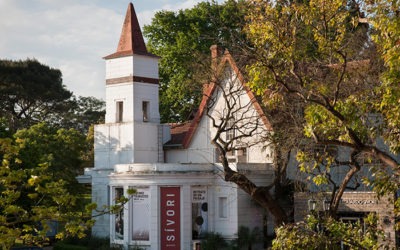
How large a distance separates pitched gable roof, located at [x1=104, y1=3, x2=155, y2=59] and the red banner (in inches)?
345

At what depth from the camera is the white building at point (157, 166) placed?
3434cm

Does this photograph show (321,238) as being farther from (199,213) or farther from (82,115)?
(82,115)

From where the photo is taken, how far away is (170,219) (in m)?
34.4

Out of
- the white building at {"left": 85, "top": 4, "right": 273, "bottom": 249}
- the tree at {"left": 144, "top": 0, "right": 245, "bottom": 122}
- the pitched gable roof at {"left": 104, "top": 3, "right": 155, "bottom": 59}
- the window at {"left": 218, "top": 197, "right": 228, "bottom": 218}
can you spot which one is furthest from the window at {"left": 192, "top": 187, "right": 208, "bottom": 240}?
the tree at {"left": 144, "top": 0, "right": 245, "bottom": 122}

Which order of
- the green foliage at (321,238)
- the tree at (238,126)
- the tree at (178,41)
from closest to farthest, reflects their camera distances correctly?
the green foliage at (321,238), the tree at (238,126), the tree at (178,41)

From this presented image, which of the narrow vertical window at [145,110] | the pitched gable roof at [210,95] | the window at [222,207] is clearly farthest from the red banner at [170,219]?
the narrow vertical window at [145,110]

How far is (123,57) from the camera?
130 feet

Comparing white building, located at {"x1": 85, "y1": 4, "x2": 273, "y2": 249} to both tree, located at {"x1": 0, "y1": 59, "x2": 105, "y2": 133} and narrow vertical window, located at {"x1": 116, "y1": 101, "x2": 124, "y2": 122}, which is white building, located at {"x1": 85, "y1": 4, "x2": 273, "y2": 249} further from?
tree, located at {"x1": 0, "y1": 59, "x2": 105, "y2": 133}

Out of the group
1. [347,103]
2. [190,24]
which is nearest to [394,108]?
[347,103]

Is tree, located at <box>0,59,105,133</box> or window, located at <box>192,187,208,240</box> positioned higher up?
tree, located at <box>0,59,105,133</box>

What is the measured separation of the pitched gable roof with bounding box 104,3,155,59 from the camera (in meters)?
39.8

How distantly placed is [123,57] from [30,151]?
25.5 feet

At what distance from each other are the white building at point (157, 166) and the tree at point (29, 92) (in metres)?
23.0

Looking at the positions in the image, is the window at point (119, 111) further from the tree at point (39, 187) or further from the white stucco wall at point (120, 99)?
the tree at point (39, 187)
